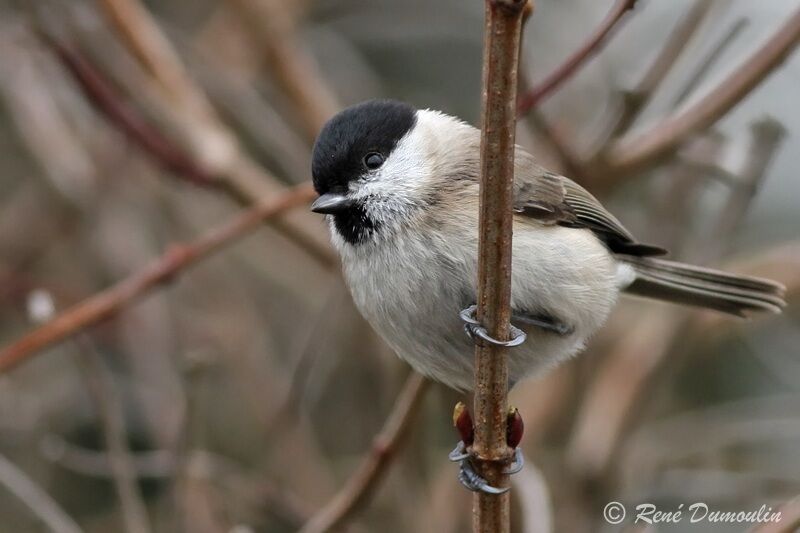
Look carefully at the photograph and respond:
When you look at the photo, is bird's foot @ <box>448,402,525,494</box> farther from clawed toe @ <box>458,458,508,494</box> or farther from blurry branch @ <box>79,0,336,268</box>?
blurry branch @ <box>79,0,336,268</box>

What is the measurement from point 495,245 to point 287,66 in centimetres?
198

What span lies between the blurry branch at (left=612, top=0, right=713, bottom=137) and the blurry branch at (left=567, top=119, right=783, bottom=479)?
317 mm

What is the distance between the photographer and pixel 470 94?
221 inches

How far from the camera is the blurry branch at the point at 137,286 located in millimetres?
2475

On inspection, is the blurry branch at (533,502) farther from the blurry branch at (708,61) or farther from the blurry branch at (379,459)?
the blurry branch at (708,61)

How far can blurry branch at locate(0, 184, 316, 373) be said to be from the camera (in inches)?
97.4

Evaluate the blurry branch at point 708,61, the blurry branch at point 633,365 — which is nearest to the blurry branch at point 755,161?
the blurry branch at point 633,365

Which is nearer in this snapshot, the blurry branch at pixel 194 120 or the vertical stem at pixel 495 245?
the vertical stem at pixel 495 245

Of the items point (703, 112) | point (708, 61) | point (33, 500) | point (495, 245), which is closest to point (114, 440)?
point (33, 500)

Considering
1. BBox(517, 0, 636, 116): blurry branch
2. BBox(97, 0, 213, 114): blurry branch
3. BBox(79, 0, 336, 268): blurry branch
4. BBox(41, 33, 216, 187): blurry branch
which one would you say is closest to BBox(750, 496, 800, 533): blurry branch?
BBox(517, 0, 636, 116): blurry branch

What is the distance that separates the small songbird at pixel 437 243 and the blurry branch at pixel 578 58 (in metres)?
0.20

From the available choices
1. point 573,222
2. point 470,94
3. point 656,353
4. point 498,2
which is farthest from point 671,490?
point 470,94

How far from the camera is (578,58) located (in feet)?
8.00

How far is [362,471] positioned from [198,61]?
224 cm
